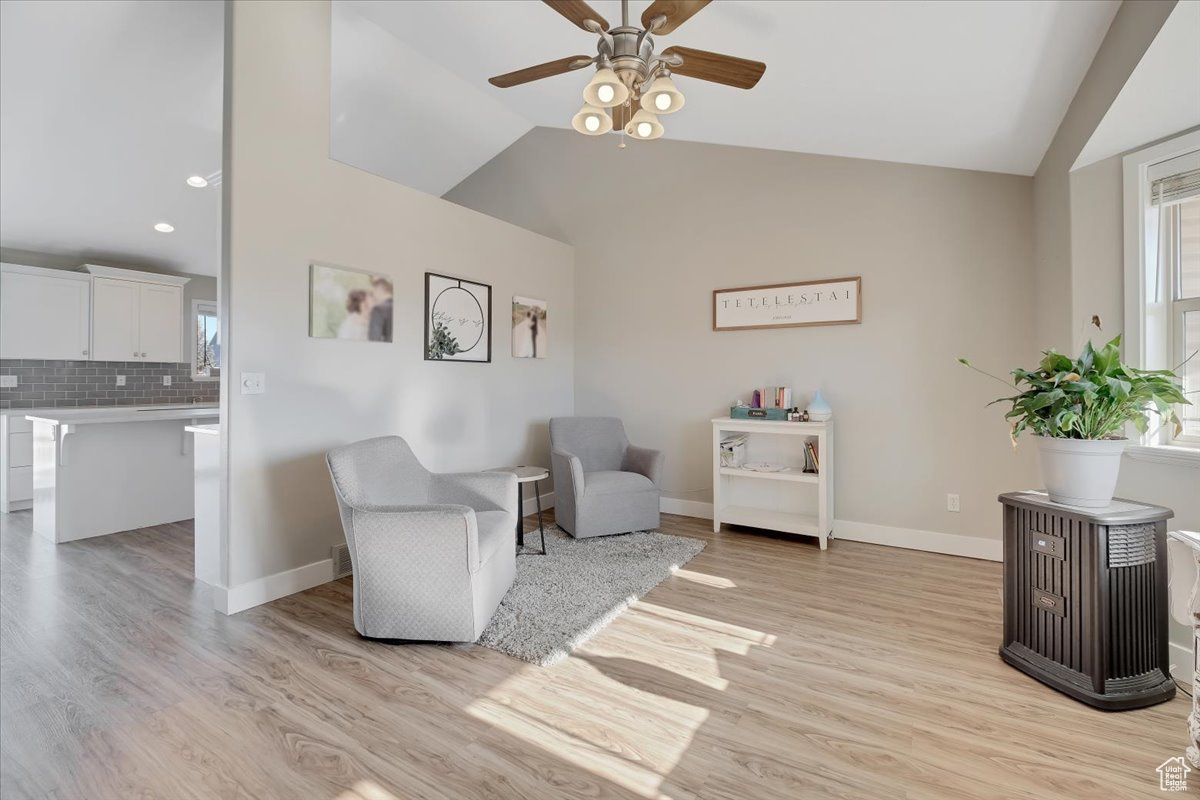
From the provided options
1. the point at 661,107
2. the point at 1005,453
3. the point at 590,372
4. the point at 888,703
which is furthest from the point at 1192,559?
the point at 590,372

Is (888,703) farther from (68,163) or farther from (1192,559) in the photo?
(68,163)

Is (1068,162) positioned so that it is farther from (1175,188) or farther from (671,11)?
(671,11)

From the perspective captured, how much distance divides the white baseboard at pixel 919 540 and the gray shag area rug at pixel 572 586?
1.15 m

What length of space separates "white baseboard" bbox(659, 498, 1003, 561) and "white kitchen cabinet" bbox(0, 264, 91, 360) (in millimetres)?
7175

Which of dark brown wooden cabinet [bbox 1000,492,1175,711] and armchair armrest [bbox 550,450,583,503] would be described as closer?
dark brown wooden cabinet [bbox 1000,492,1175,711]

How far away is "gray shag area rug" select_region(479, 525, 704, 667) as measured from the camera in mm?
2455

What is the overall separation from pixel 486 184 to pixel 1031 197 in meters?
4.60

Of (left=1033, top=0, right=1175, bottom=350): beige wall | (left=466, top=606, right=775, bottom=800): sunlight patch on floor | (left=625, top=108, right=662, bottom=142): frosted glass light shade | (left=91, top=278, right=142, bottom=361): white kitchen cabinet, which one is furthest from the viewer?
(left=91, top=278, right=142, bottom=361): white kitchen cabinet

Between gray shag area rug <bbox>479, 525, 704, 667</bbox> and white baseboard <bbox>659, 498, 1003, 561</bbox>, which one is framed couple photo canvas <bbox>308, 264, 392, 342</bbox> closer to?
gray shag area rug <bbox>479, 525, 704, 667</bbox>

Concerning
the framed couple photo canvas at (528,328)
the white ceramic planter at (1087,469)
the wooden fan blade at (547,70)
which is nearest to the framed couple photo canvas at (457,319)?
the framed couple photo canvas at (528,328)

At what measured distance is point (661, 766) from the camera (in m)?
1.67

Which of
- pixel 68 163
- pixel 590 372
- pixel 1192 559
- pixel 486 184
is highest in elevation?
pixel 486 184

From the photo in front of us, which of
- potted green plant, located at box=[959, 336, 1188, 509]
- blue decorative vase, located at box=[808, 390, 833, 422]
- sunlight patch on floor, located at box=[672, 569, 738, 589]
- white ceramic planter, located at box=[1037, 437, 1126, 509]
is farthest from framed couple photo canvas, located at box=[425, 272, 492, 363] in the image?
white ceramic planter, located at box=[1037, 437, 1126, 509]

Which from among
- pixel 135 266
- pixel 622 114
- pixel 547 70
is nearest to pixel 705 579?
pixel 622 114
